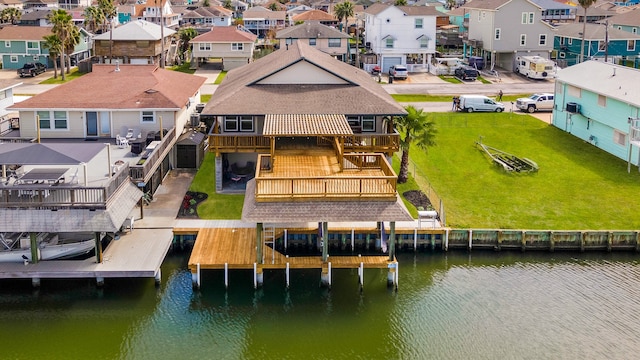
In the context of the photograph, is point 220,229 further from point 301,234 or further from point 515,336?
point 515,336

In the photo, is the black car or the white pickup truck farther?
the black car

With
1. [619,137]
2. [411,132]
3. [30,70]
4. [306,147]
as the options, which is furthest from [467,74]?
[30,70]

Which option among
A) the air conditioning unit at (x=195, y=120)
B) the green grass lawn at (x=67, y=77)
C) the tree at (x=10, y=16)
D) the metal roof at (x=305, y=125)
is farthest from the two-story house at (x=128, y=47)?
the metal roof at (x=305, y=125)

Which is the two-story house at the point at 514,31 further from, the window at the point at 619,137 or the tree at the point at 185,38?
the tree at the point at 185,38

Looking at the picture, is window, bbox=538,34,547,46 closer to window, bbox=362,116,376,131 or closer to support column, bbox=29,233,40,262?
window, bbox=362,116,376,131

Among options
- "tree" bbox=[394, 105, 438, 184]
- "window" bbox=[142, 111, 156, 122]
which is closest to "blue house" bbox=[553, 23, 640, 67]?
"tree" bbox=[394, 105, 438, 184]

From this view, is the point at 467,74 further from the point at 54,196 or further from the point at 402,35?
the point at 54,196
